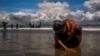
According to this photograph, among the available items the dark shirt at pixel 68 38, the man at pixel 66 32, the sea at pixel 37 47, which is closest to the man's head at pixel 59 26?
the man at pixel 66 32

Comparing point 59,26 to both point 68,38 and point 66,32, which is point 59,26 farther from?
point 68,38

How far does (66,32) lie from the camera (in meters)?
15.0

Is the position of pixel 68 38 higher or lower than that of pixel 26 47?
higher

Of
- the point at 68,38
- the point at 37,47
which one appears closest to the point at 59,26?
the point at 68,38

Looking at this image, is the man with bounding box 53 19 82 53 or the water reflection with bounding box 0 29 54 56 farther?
the man with bounding box 53 19 82 53

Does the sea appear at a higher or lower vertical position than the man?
lower

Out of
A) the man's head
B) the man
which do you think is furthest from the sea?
the man's head

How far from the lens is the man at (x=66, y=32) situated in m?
14.8

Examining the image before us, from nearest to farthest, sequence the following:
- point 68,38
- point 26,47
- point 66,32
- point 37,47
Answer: point 66,32 → point 68,38 → point 26,47 → point 37,47

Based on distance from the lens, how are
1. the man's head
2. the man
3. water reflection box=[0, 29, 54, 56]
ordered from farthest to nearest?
1. the man's head
2. the man
3. water reflection box=[0, 29, 54, 56]

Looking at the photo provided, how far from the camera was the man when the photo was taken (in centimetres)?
1479

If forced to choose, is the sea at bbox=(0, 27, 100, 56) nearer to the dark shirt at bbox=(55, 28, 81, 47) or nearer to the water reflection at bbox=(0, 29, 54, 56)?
the water reflection at bbox=(0, 29, 54, 56)

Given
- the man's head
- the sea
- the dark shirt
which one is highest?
the man's head

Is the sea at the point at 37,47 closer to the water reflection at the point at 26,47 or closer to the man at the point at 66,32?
the water reflection at the point at 26,47
